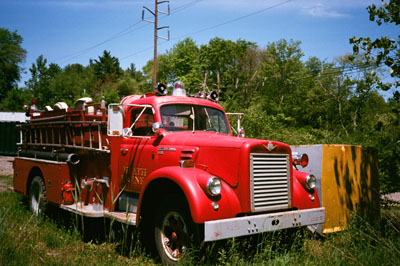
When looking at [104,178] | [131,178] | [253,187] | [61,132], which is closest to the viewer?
[253,187]

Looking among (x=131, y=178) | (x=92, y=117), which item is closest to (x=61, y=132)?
(x=92, y=117)

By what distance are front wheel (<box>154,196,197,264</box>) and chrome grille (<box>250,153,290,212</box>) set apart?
843 mm

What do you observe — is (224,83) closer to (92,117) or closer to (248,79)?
(248,79)

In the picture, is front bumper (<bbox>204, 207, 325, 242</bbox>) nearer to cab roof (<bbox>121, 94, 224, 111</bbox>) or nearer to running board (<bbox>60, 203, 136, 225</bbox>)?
running board (<bbox>60, 203, 136, 225</bbox>)

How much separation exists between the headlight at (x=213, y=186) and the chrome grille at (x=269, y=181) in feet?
1.62

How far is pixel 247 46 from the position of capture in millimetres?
46750

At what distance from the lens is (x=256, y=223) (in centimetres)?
396

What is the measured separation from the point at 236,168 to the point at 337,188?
8.95ft

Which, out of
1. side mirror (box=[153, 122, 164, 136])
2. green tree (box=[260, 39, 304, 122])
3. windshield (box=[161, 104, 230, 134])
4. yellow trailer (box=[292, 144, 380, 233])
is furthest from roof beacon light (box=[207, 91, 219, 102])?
green tree (box=[260, 39, 304, 122])

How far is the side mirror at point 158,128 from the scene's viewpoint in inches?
195

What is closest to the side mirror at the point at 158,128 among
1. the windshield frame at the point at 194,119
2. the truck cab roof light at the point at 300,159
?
the windshield frame at the point at 194,119

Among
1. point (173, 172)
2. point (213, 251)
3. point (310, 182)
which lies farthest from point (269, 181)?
point (173, 172)

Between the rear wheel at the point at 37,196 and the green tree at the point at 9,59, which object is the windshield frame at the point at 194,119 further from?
the green tree at the point at 9,59

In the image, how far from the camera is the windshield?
5457 millimetres
